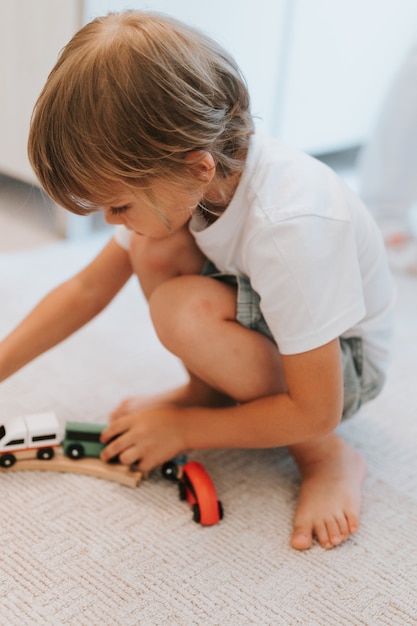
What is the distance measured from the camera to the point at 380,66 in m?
1.87

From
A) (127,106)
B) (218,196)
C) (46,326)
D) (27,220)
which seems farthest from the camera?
(27,220)

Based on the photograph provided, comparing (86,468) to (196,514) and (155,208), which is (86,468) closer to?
(196,514)

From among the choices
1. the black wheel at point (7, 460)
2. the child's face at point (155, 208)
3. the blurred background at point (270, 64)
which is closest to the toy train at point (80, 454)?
the black wheel at point (7, 460)

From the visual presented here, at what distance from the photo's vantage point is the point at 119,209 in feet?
2.31

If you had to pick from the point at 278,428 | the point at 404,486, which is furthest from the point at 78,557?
the point at 404,486

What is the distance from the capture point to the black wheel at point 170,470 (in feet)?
2.72

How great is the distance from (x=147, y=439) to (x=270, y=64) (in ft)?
3.35

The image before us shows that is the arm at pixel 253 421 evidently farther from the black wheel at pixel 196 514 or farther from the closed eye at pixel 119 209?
the closed eye at pixel 119 209

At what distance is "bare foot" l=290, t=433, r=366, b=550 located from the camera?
2.56 feet

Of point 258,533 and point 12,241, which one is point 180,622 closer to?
point 258,533

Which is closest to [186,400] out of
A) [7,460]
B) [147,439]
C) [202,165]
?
[147,439]

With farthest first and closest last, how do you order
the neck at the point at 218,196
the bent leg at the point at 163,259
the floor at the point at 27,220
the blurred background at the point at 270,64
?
the floor at the point at 27,220, the blurred background at the point at 270,64, the bent leg at the point at 163,259, the neck at the point at 218,196

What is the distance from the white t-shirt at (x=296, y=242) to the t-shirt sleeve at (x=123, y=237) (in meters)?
0.12

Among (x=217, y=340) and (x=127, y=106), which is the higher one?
(x=127, y=106)
